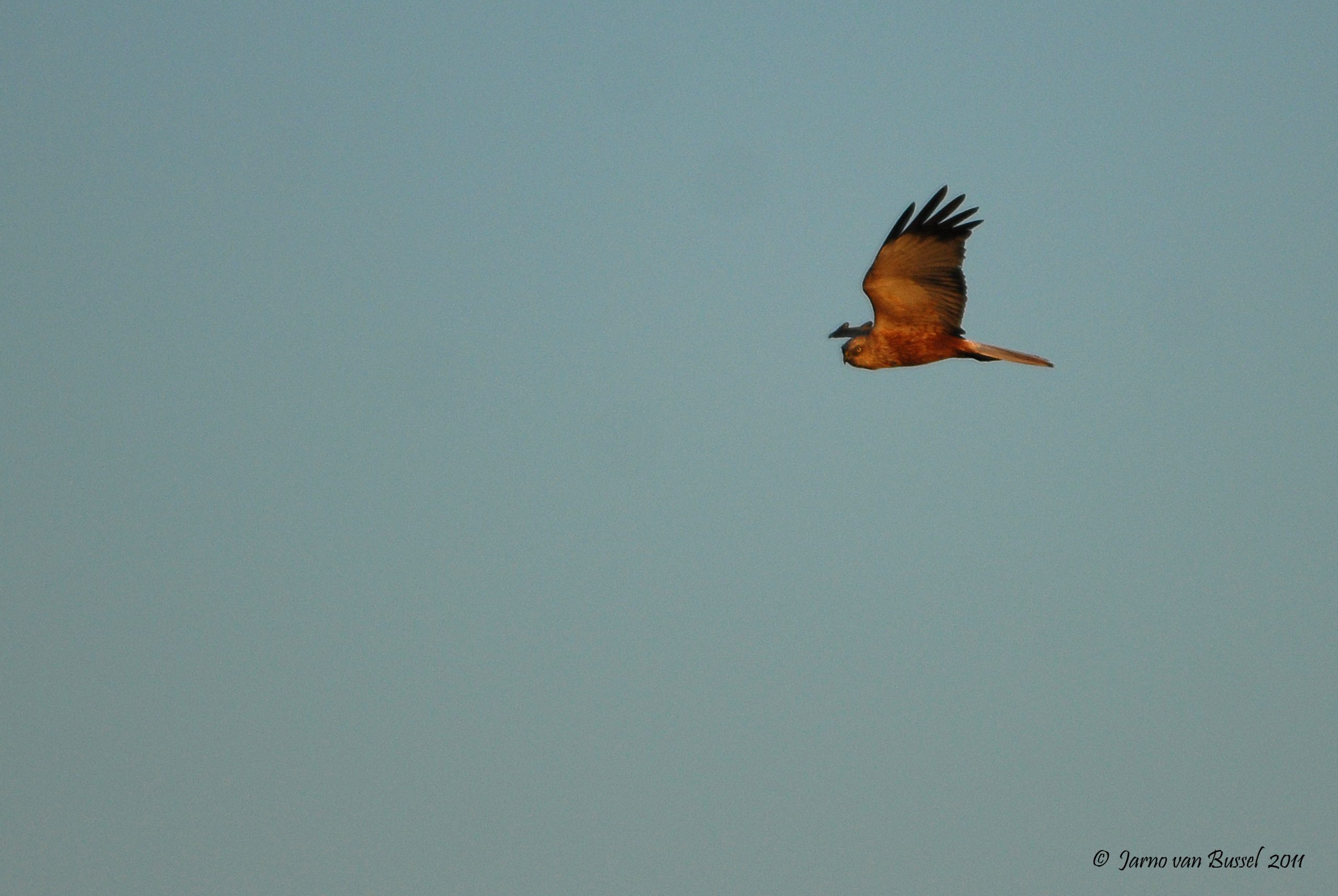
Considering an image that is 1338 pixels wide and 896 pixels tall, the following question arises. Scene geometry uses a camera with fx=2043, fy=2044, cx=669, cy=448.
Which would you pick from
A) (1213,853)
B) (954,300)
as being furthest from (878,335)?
(1213,853)

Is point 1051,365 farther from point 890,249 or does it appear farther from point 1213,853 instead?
point 1213,853

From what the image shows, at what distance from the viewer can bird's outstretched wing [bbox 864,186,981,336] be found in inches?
955

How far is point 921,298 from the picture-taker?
81.1 feet

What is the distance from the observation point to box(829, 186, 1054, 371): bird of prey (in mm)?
24250

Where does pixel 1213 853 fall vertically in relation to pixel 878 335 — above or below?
below

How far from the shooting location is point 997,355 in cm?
2419

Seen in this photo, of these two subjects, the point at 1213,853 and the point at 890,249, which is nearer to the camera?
the point at 890,249

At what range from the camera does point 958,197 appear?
2412 centimetres

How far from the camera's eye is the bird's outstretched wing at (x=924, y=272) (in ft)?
79.6

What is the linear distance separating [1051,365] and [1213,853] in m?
9.70

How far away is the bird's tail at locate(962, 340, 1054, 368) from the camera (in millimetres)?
23797

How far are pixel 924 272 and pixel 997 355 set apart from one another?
1.35m

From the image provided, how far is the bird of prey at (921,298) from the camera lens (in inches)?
955

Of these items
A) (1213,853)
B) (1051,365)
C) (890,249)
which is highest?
(890,249)
